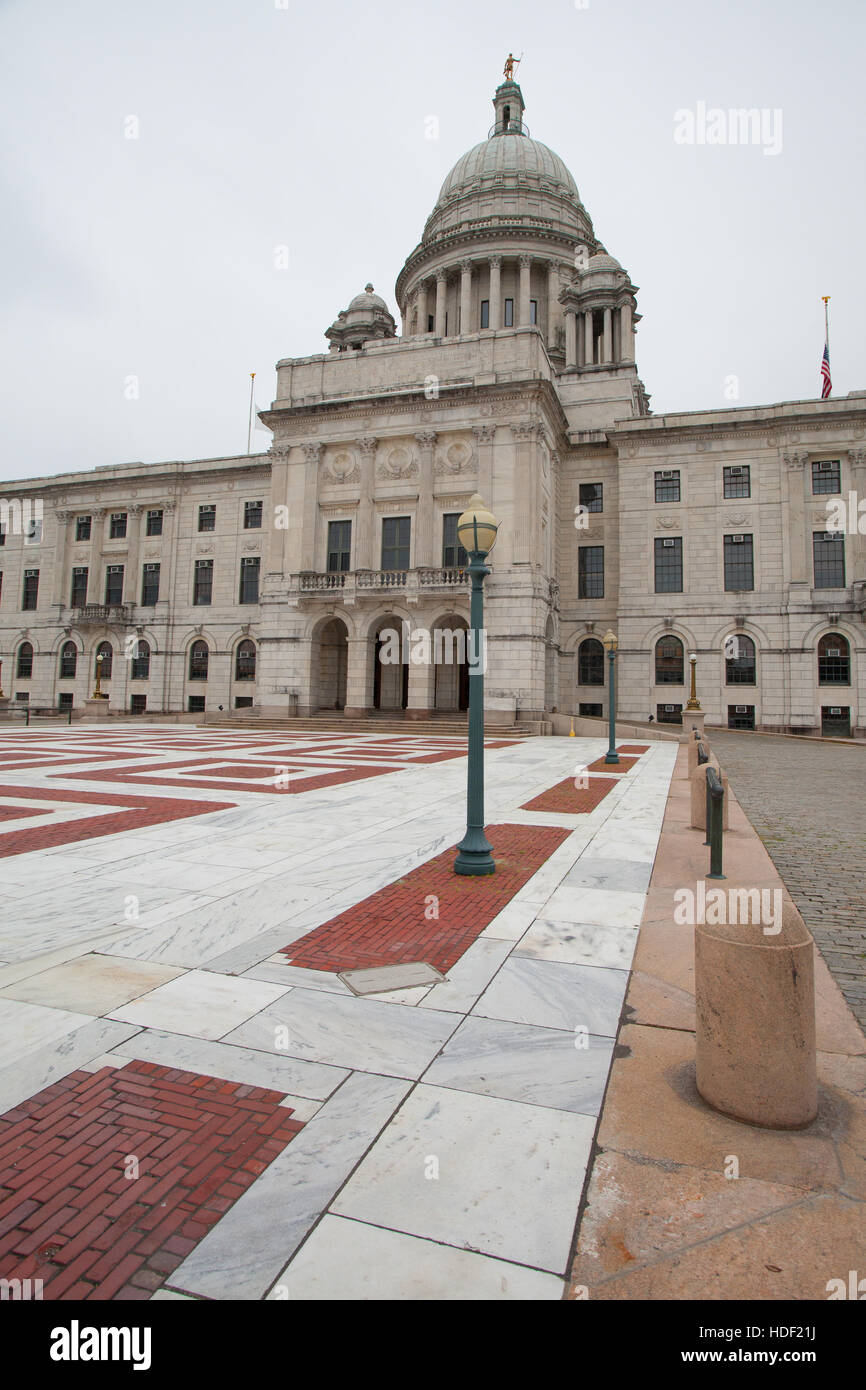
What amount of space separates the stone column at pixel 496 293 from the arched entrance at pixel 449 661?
26485 millimetres

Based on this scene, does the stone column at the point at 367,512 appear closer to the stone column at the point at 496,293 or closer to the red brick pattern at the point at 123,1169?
the stone column at the point at 496,293

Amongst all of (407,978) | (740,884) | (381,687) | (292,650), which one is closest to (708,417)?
(381,687)

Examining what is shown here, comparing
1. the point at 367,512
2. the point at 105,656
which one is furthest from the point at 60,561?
the point at 367,512

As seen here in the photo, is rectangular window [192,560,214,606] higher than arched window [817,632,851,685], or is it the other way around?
rectangular window [192,560,214,606]

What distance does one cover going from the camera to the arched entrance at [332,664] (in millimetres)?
41281

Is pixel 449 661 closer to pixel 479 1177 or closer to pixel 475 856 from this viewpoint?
pixel 475 856

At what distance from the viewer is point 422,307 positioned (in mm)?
56531

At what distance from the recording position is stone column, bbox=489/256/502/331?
171 feet

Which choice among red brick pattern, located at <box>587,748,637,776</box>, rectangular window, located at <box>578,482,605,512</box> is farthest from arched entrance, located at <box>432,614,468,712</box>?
red brick pattern, located at <box>587,748,637,776</box>

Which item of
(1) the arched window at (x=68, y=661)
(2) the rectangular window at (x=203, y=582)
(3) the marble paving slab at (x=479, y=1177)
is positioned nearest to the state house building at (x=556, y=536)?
(2) the rectangular window at (x=203, y=582)

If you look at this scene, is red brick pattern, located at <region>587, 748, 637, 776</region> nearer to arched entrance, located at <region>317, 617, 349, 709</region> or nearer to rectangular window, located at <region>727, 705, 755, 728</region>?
rectangular window, located at <region>727, 705, 755, 728</region>

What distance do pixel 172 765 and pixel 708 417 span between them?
35614mm

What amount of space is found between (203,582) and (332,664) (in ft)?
48.7

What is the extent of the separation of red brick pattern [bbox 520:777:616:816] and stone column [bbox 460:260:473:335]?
46.1m
